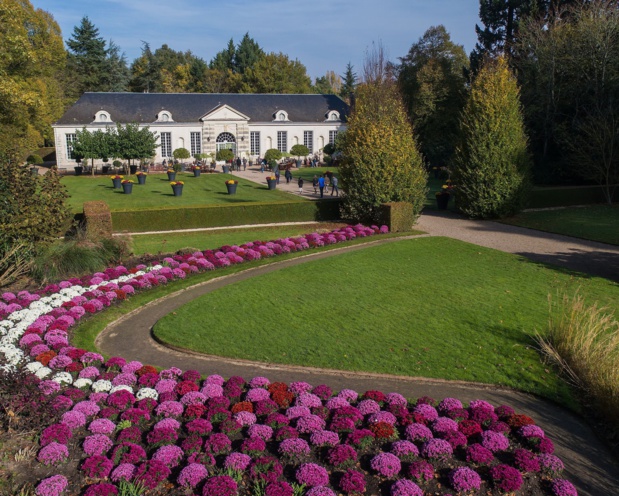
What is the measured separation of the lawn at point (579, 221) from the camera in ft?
71.3

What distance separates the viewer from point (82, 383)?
873 cm

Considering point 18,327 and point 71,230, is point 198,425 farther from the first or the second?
point 71,230

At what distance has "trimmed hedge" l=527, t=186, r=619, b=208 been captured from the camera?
2900 cm

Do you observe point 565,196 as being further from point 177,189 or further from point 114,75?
point 114,75

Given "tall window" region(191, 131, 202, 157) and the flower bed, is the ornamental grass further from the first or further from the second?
"tall window" region(191, 131, 202, 157)

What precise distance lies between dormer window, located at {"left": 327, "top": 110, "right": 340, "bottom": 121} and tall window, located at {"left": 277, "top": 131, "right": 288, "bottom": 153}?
15.7ft

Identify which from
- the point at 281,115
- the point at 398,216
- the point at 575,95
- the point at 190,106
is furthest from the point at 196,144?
the point at 398,216

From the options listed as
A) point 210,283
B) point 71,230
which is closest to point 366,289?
point 210,283

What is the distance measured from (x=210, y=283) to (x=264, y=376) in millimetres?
6336

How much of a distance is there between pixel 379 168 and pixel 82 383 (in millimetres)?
16632

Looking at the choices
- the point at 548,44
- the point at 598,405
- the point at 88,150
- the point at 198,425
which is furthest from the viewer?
the point at 88,150

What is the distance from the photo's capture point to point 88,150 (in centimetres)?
4169

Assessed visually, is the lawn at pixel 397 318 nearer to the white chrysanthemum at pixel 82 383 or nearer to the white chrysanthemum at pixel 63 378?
the white chrysanthemum at pixel 82 383

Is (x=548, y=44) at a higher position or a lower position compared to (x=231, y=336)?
higher
